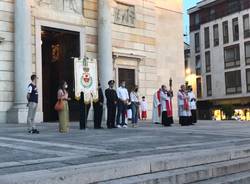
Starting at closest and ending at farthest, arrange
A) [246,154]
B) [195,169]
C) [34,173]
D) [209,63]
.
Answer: [34,173]
[195,169]
[246,154]
[209,63]

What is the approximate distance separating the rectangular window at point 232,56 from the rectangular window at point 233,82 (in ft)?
3.30

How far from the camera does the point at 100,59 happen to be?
2603 cm

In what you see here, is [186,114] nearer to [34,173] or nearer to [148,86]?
[148,86]

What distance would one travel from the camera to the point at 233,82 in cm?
6275

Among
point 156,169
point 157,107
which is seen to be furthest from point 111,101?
point 156,169

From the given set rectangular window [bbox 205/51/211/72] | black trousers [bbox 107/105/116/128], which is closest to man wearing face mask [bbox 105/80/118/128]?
black trousers [bbox 107/105/116/128]

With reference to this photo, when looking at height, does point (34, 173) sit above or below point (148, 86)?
below

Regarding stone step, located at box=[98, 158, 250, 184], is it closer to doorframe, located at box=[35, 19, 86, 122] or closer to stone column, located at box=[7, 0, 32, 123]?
stone column, located at box=[7, 0, 32, 123]

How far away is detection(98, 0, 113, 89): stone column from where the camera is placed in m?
25.9

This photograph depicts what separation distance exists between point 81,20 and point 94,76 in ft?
32.3

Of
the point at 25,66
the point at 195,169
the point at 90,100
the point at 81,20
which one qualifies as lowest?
the point at 195,169

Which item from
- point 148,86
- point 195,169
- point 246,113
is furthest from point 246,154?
point 246,113

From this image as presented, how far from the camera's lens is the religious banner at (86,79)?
16.4 metres

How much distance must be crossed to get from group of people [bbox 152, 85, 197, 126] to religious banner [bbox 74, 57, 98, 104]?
4.00 meters
